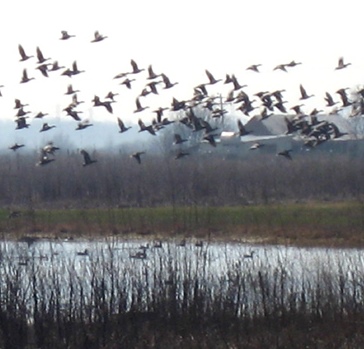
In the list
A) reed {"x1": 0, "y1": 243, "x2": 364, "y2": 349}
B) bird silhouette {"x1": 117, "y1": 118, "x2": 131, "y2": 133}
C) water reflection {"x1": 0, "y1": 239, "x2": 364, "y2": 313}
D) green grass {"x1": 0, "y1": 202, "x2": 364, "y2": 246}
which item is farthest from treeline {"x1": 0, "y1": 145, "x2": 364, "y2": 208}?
reed {"x1": 0, "y1": 243, "x2": 364, "y2": 349}

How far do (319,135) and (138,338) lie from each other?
8858mm

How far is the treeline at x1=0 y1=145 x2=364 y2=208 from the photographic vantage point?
39688 millimetres

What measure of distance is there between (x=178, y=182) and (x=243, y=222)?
16.0 feet

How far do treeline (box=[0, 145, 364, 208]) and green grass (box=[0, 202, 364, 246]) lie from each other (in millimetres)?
785

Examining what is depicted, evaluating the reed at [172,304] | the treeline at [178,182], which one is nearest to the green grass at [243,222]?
the treeline at [178,182]

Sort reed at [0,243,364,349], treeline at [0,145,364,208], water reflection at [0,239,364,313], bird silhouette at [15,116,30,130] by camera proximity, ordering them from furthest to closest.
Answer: treeline at [0,145,364,208], bird silhouette at [15,116,30,130], water reflection at [0,239,364,313], reed at [0,243,364,349]

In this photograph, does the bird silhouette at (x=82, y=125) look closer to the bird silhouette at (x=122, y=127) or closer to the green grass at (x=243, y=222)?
the bird silhouette at (x=122, y=127)

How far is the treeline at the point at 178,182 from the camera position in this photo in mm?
39688

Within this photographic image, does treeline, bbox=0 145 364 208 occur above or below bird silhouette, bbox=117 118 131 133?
below

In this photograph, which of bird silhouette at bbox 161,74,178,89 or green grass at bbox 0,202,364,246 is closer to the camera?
bird silhouette at bbox 161,74,178,89

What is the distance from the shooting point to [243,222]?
3781 cm

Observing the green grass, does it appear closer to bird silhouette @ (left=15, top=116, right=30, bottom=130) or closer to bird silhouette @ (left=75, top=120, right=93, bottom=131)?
bird silhouette @ (left=75, top=120, right=93, bottom=131)

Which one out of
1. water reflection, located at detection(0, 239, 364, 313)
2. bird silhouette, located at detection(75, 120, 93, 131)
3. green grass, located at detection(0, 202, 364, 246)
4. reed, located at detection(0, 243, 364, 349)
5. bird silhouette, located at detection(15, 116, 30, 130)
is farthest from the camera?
green grass, located at detection(0, 202, 364, 246)

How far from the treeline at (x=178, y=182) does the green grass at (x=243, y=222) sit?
785mm
